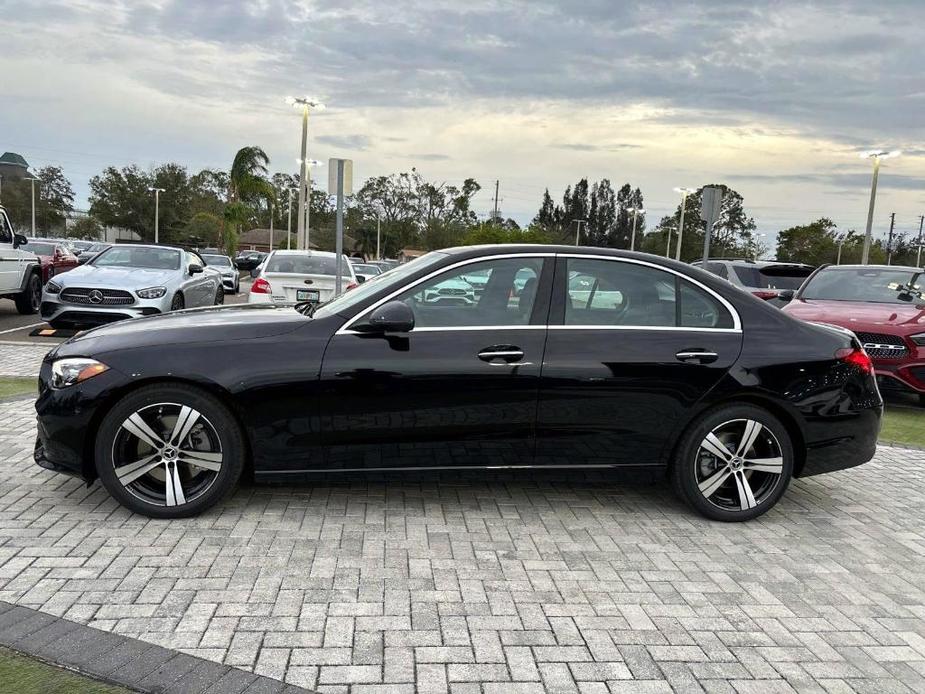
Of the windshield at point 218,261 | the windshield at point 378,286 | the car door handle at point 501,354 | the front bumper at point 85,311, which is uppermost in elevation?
the windshield at point 378,286

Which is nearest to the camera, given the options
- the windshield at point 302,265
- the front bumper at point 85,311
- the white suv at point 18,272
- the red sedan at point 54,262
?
the front bumper at point 85,311

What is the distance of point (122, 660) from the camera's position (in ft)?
8.81

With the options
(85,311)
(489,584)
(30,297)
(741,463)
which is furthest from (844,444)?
(30,297)

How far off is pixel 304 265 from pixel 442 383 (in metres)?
8.22

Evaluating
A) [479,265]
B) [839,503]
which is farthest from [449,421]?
[839,503]

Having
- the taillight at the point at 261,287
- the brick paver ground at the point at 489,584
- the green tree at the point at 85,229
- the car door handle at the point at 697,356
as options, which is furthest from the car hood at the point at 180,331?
the green tree at the point at 85,229

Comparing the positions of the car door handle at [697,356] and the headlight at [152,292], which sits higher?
the car door handle at [697,356]

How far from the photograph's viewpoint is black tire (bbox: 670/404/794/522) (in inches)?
169

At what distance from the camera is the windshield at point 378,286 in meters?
4.19

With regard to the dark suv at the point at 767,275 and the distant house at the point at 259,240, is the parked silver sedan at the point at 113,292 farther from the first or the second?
the distant house at the point at 259,240

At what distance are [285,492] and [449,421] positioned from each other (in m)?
1.25

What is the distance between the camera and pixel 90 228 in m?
87.8

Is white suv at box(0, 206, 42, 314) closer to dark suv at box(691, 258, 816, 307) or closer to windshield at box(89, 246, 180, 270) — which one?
windshield at box(89, 246, 180, 270)

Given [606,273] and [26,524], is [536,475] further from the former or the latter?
[26,524]
